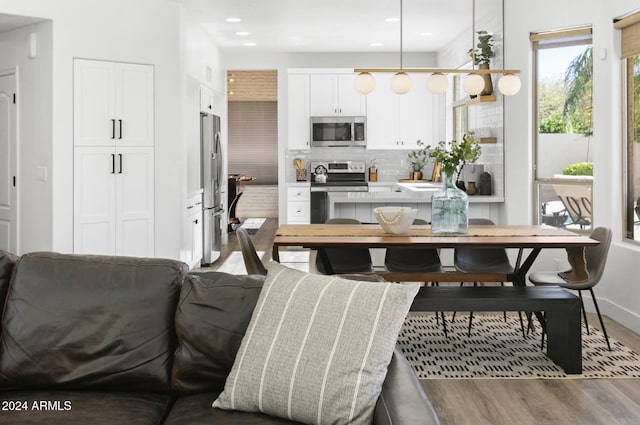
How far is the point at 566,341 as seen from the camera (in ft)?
12.4

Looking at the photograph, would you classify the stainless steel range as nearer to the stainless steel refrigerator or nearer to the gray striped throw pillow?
the stainless steel refrigerator

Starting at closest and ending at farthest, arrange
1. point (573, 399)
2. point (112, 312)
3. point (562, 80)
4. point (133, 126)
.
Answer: point (112, 312), point (573, 399), point (562, 80), point (133, 126)

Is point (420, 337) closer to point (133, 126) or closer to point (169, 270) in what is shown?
point (169, 270)

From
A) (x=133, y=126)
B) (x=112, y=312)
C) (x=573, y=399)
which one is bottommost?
(x=573, y=399)

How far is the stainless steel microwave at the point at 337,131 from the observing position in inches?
353

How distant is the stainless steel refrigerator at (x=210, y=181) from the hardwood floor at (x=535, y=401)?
4.46 m

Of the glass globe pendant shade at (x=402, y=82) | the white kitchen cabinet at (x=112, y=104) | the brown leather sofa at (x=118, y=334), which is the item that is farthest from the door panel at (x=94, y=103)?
the brown leather sofa at (x=118, y=334)

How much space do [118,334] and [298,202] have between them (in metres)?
6.74

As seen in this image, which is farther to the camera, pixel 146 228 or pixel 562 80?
pixel 146 228

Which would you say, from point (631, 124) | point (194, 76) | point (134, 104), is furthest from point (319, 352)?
point (194, 76)

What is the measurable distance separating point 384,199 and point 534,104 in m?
1.59

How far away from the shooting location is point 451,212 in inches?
170

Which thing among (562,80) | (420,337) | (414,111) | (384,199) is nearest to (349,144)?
(414,111)

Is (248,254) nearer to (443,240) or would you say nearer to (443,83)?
(443,240)
